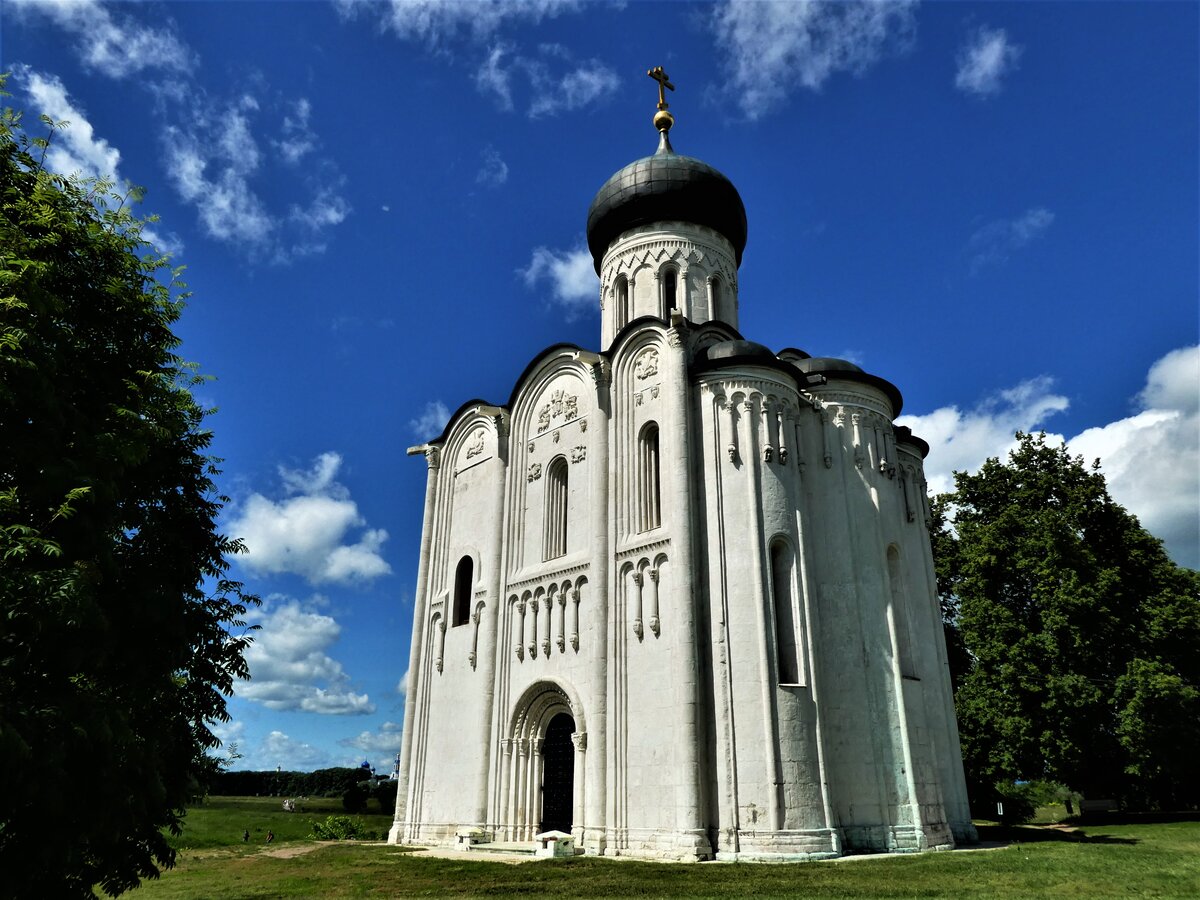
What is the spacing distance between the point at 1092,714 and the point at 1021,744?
1.74 meters

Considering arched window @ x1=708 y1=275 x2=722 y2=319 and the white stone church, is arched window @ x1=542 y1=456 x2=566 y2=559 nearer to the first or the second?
the white stone church

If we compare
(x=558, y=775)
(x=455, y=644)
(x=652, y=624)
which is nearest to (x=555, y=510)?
(x=455, y=644)

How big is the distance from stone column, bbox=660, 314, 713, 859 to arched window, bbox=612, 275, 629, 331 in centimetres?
434

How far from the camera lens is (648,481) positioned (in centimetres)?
1574

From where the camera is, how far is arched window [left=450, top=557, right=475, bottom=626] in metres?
18.9

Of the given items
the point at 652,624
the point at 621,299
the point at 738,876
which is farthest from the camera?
the point at 621,299

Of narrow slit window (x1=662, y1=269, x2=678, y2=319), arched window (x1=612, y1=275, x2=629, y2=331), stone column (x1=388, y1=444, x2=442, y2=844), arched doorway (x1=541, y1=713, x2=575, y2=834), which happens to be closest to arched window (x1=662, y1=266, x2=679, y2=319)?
narrow slit window (x1=662, y1=269, x2=678, y2=319)

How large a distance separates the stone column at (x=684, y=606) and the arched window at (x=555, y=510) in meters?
3.47

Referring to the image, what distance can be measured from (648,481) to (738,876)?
7.26 metres

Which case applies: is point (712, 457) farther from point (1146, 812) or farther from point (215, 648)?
point (1146, 812)

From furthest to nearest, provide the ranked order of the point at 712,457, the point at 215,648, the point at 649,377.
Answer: the point at 649,377 < the point at 712,457 < the point at 215,648

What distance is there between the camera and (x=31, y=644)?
5.70 metres

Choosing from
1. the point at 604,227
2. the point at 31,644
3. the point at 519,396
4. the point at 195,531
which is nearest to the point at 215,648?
the point at 195,531

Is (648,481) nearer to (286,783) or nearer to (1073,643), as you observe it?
(1073,643)
